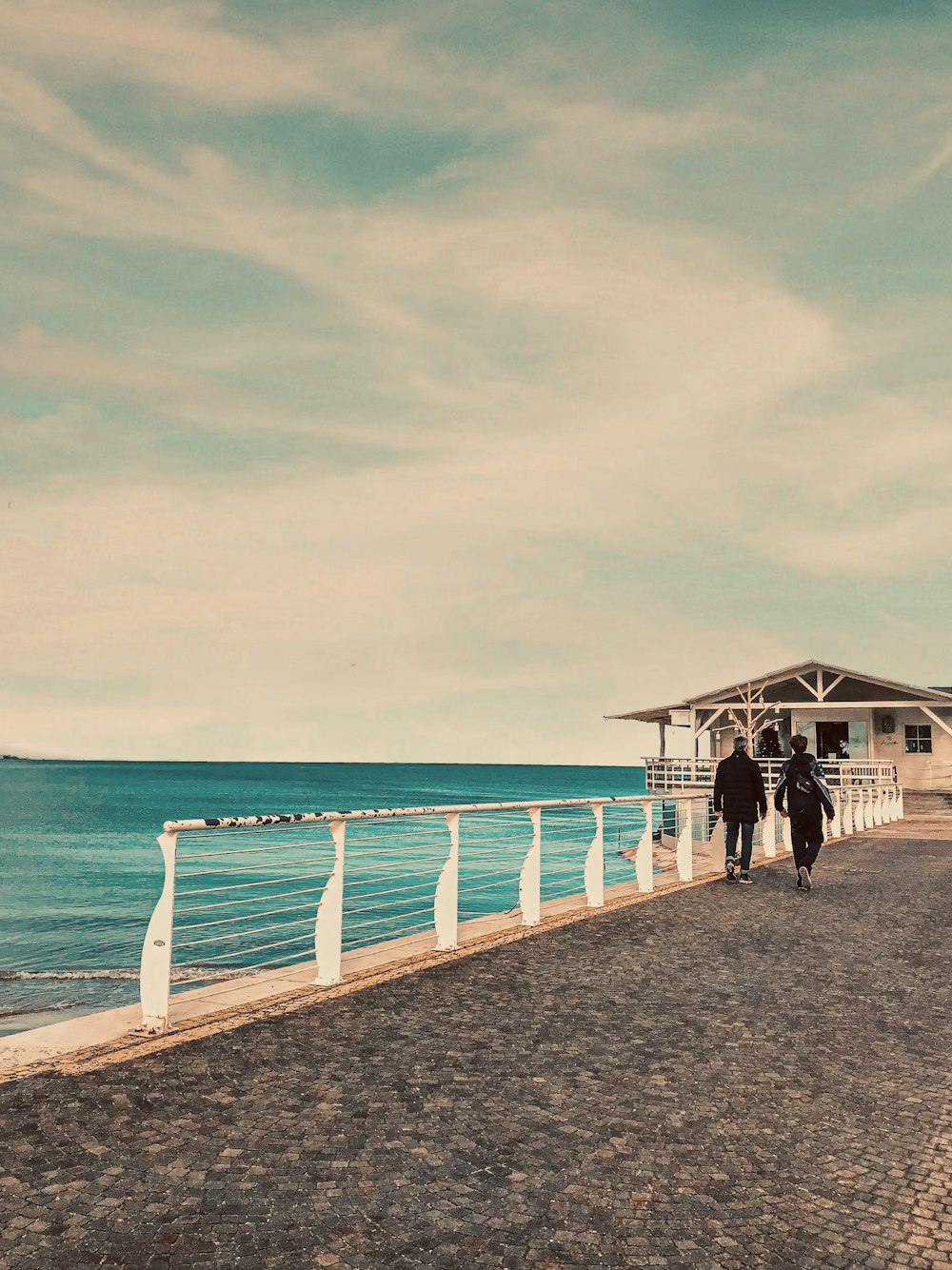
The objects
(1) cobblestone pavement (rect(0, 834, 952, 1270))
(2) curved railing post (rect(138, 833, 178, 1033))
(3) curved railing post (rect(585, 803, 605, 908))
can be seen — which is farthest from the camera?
(3) curved railing post (rect(585, 803, 605, 908))

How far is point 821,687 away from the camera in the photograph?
1523 inches

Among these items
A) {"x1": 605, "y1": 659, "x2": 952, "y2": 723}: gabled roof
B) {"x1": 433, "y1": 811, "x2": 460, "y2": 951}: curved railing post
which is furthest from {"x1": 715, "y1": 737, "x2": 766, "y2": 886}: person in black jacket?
{"x1": 605, "y1": 659, "x2": 952, "y2": 723}: gabled roof

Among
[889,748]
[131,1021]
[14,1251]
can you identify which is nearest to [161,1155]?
[14,1251]

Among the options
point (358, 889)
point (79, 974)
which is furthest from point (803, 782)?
point (358, 889)

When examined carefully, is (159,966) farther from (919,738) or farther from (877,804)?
(919,738)

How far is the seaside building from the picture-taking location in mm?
38000

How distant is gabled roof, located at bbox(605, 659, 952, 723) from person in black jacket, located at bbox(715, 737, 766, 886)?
81.2ft

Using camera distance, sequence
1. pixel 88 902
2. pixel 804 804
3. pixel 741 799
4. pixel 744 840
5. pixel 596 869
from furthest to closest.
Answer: pixel 88 902 → pixel 744 840 → pixel 741 799 → pixel 804 804 → pixel 596 869

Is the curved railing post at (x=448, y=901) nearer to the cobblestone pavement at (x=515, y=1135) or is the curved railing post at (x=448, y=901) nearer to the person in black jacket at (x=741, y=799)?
the cobblestone pavement at (x=515, y=1135)

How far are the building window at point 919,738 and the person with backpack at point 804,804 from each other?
2914cm

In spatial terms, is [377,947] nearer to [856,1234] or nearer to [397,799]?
[856,1234]

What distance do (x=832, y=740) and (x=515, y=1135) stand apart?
40754mm

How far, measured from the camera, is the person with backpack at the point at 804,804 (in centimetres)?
1354

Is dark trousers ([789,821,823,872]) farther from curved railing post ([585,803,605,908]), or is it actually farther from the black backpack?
curved railing post ([585,803,605,908])
